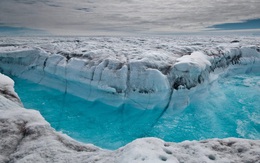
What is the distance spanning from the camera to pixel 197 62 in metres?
8.45

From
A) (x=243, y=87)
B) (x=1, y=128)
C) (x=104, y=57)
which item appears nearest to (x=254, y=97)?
(x=243, y=87)

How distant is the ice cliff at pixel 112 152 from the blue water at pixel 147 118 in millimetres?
3113

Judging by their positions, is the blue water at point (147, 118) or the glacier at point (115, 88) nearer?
the glacier at point (115, 88)

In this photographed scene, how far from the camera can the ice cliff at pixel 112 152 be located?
242 cm

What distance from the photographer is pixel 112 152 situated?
8.76 feet

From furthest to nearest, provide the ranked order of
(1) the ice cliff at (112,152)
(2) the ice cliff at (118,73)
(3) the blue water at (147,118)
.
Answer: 1. (2) the ice cliff at (118,73)
2. (3) the blue water at (147,118)
3. (1) the ice cliff at (112,152)

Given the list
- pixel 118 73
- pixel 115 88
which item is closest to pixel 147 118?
pixel 115 88

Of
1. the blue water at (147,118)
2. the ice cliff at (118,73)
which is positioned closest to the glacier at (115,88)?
the ice cliff at (118,73)

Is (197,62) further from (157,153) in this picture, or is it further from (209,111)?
(157,153)

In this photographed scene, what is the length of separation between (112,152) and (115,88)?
534 cm

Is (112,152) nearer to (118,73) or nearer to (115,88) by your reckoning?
(115,88)

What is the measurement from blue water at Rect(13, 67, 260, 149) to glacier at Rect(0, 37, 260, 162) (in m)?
0.40

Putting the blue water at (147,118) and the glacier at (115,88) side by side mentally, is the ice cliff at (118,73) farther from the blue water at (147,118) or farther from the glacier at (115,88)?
the blue water at (147,118)

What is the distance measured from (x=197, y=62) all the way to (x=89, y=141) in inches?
204
